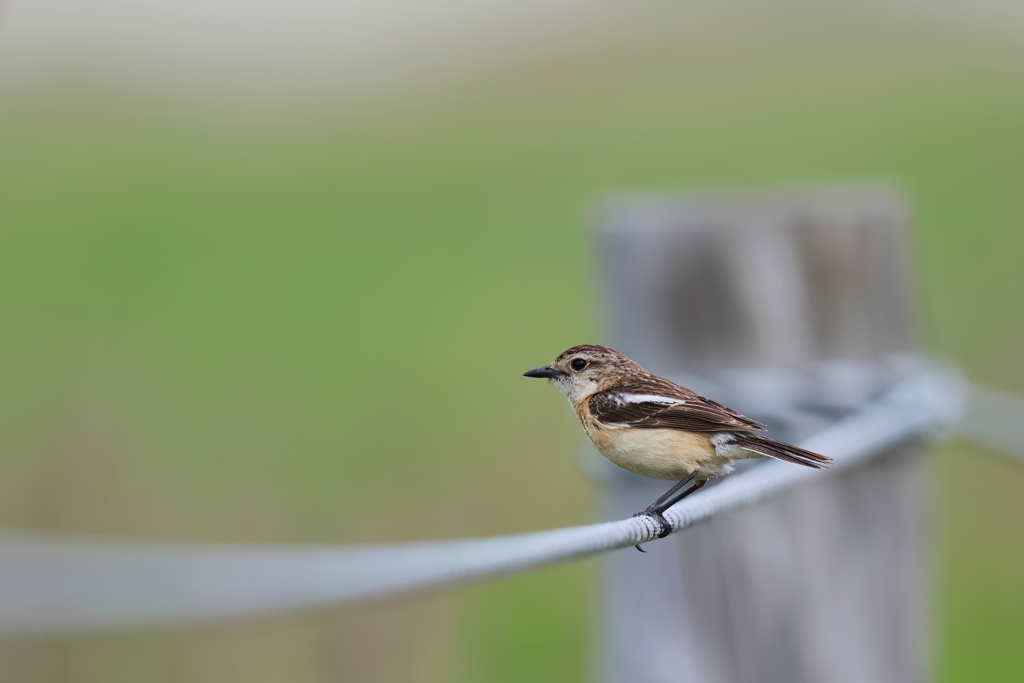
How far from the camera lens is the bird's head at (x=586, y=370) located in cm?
350

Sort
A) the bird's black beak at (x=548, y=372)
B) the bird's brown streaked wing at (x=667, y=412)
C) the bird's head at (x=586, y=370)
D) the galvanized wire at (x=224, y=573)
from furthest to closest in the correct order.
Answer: the bird's black beak at (x=548, y=372), the bird's head at (x=586, y=370), the bird's brown streaked wing at (x=667, y=412), the galvanized wire at (x=224, y=573)

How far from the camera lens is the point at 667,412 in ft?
11.2

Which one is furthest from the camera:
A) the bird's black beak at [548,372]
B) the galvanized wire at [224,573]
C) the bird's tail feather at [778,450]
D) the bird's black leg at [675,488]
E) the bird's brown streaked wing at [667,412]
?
the bird's black beak at [548,372]

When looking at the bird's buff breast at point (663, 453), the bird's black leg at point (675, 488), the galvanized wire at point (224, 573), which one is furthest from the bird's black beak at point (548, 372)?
the galvanized wire at point (224, 573)

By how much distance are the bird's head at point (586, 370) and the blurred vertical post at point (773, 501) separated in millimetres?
121

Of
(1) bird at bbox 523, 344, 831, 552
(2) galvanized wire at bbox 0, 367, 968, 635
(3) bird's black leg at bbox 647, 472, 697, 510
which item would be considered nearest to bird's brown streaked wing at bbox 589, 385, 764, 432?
(1) bird at bbox 523, 344, 831, 552

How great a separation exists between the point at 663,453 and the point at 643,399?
0.19m

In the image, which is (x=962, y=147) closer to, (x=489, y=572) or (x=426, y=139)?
(x=426, y=139)

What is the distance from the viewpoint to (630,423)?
3.46m

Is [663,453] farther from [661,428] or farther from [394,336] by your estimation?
[394,336]

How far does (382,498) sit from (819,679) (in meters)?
3.97

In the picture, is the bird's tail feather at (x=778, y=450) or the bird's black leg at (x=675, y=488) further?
the bird's black leg at (x=675, y=488)

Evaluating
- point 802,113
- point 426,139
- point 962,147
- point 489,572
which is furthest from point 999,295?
point 489,572

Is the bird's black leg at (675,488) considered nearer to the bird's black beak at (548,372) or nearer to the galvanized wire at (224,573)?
the bird's black beak at (548,372)
